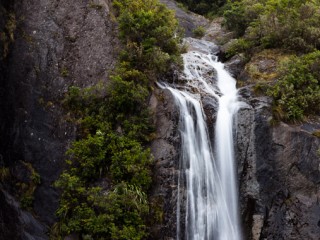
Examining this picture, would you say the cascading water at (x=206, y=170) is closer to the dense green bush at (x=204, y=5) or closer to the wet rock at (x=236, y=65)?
the wet rock at (x=236, y=65)

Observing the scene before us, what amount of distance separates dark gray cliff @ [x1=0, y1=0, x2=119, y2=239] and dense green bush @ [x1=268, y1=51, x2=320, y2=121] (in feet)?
16.0

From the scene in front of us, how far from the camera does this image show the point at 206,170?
10148mm

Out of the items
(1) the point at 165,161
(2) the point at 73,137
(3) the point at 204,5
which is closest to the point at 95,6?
(2) the point at 73,137

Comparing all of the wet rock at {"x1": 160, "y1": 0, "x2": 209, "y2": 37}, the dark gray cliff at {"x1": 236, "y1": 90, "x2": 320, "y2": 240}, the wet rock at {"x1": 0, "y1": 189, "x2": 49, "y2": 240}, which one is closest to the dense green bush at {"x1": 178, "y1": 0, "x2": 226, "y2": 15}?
the wet rock at {"x1": 160, "y1": 0, "x2": 209, "y2": 37}

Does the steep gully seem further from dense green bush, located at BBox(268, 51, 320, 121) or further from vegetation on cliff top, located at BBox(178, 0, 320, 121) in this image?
Answer: vegetation on cliff top, located at BBox(178, 0, 320, 121)

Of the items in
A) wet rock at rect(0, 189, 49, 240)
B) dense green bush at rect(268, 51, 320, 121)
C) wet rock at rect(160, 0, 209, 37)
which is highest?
wet rock at rect(160, 0, 209, 37)

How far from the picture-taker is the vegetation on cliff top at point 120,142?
29.7 feet

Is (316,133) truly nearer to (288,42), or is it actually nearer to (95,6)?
(288,42)

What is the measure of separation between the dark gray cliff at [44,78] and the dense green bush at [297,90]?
4875 mm

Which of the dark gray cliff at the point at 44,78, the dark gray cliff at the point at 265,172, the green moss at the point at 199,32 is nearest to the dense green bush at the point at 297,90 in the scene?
the dark gray cliff at the point at 265,172

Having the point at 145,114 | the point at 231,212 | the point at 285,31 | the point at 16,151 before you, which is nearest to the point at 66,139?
the point at 16,151

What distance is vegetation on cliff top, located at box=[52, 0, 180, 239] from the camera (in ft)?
29.7

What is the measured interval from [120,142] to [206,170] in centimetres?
226

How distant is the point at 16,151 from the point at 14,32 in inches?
145
